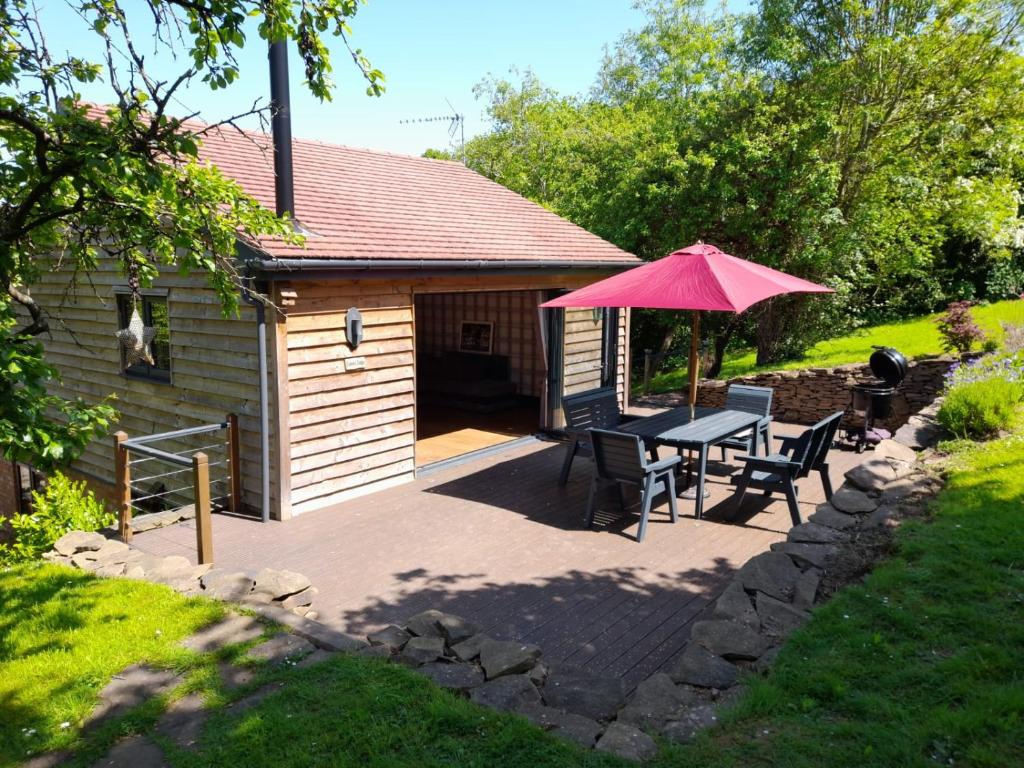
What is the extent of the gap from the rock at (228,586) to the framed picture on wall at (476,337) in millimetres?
9565

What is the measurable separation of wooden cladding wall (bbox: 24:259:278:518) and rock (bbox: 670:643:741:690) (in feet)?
16.7

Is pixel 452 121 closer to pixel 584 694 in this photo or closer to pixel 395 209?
pixel 395 209

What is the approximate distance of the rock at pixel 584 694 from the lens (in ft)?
12.4

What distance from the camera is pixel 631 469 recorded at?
7.09 m

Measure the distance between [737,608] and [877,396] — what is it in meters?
6.74

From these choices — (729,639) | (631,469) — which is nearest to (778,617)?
(729,639)

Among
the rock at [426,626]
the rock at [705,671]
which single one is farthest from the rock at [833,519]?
the rock at [426,626]

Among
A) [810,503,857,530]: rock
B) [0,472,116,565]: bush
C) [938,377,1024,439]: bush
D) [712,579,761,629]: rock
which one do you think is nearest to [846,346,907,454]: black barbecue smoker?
[938,377,1024,439]: bush

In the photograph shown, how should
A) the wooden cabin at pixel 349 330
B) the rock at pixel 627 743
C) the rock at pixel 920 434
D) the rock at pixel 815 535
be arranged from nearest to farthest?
the rock at pixel 627 743 → the rock at pixel 815 535 → the wooden cabin at pixel 349 330 → the rock at pixel 920 434

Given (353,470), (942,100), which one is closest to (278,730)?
(353,470)

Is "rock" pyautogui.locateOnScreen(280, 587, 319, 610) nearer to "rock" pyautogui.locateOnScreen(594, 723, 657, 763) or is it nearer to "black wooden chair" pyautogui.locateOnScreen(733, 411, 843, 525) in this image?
"rock" pyautogui.locateOnScreen(594, 723, 657, 763)

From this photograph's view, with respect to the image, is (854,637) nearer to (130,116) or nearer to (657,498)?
(657,498)

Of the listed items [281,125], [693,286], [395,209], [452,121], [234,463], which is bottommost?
[234,463]

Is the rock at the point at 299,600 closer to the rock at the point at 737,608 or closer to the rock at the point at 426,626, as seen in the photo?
the rock at the point at 426,626
